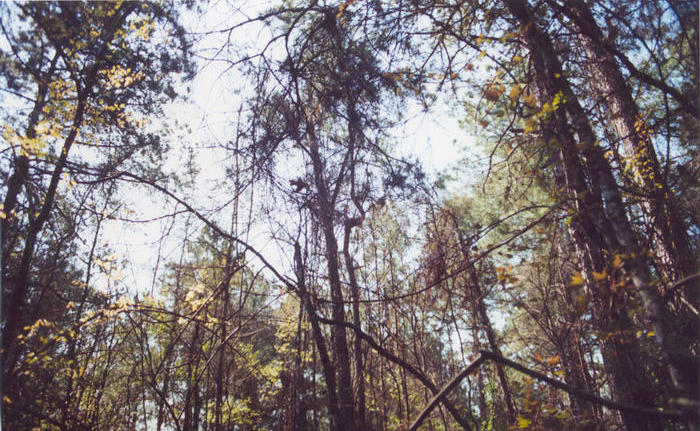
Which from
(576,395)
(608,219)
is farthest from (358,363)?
(608,219)

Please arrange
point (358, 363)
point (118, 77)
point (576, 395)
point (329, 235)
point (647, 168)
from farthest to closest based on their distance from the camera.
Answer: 1. point (118, 77)
2. point (647, 168)
3. point (329, 235)
4. point (358, 363)
5. point (576, 395)

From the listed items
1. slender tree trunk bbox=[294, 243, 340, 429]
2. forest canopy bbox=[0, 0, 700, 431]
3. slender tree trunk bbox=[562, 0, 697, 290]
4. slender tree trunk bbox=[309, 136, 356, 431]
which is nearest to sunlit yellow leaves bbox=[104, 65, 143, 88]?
forest canopy bbox=[0, 0, 700, 431]

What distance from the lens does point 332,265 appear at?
2.99 metres

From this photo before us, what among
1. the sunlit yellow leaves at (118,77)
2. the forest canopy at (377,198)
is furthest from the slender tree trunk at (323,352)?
the sunlit yellow leaves at (118,77)

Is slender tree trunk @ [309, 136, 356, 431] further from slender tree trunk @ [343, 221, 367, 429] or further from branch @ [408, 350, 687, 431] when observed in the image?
branch @ [408, 350, 687, 431]

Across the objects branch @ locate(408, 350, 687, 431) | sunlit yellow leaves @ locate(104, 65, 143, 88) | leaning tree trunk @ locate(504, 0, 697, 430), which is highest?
sunlit yellow leaves @ locate(104, 65, 143, 88)

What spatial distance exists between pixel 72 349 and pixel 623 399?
4.77 meters

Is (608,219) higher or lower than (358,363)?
higher

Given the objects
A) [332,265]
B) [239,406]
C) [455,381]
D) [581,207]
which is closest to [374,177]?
[332,265]

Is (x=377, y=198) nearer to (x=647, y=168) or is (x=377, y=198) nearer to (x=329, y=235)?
(x=329, y=235)

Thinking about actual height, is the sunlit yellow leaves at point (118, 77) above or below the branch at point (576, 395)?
above

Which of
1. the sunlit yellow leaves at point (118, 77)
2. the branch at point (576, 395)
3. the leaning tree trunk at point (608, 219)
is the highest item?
the sunlit yellow leaves at point (118, 77)

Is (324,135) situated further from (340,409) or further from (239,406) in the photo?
(239,406)

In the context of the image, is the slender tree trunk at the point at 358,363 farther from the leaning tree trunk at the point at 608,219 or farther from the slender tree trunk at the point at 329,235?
the leaning tree trunk at the point at 608,219
